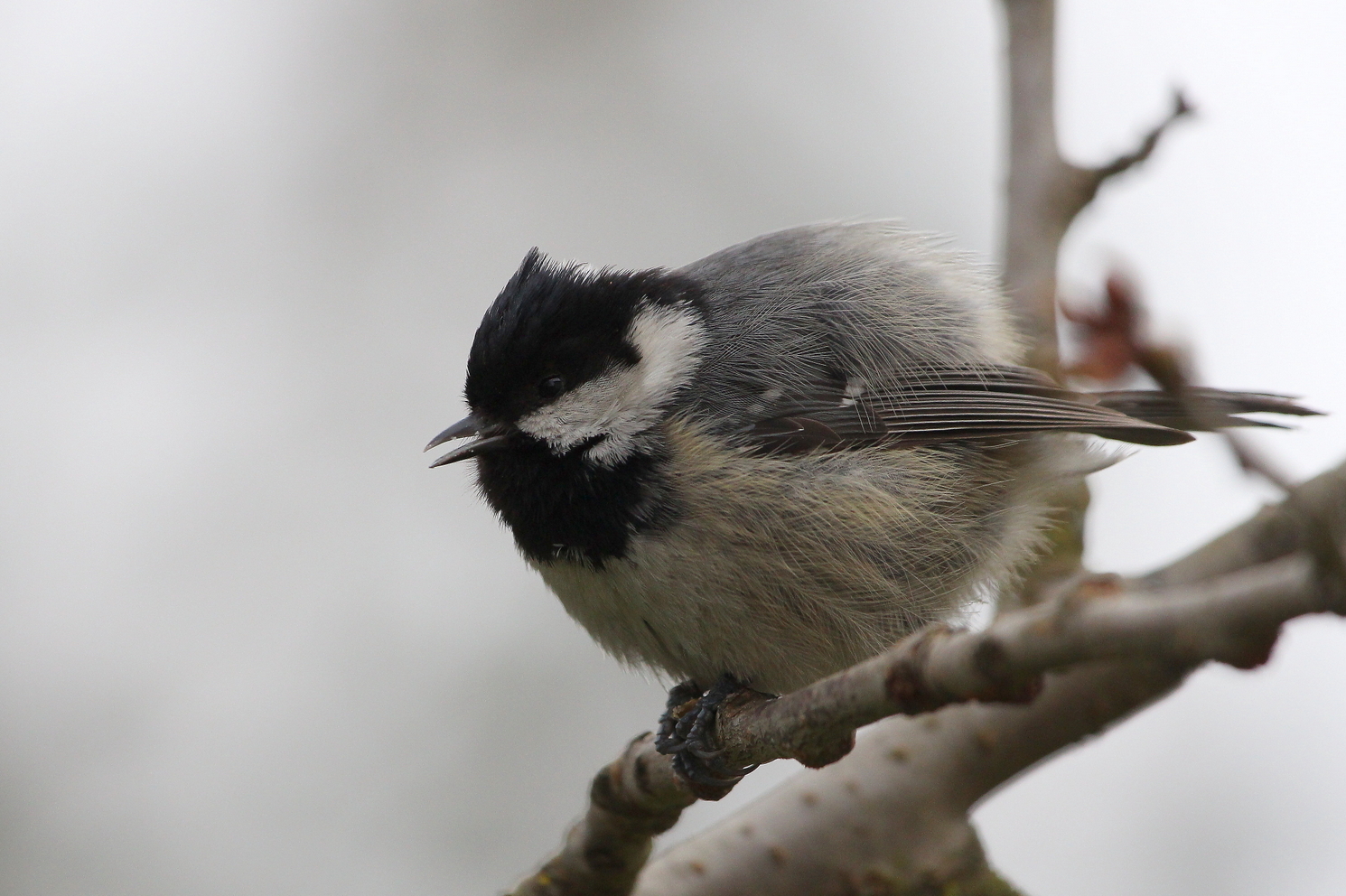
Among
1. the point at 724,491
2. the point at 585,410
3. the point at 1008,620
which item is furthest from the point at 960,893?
the point at 1008,620

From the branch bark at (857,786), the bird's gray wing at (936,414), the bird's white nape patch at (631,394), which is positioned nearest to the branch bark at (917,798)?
the branch bark at (857,786)

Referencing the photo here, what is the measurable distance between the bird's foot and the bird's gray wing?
2.16 ft

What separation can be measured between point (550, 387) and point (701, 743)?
1.06 m

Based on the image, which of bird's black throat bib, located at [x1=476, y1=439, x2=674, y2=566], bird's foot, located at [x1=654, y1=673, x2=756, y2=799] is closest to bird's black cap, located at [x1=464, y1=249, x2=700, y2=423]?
bird's black throat bib, located at [x1=476, y1=439, x2=674, y2=566]

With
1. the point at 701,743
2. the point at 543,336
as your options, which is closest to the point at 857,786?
the point at 701,743

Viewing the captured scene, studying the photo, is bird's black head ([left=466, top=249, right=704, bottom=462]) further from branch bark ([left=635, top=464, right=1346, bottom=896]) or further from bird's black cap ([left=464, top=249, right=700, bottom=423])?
branch bark ([left=635, top=464, right=1346, bottom=896])

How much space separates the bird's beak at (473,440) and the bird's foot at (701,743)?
2.70 ft

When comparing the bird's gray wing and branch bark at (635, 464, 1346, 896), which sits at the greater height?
the bird's gray wing

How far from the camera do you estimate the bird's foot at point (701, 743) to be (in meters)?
2.59

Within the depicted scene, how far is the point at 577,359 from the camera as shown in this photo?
3240 mm

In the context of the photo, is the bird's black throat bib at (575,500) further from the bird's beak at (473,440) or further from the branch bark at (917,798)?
the branch bark at (917,798)

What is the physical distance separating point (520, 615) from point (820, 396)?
11.7ft

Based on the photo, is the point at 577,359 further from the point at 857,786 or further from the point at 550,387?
the point at 857,786

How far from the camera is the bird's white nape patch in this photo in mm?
3135
